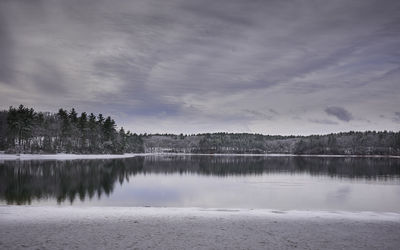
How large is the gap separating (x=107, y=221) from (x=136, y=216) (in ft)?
6.90

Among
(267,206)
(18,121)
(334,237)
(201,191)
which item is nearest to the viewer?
(334,237)

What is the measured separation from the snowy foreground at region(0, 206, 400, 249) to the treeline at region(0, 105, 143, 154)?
91318 mm

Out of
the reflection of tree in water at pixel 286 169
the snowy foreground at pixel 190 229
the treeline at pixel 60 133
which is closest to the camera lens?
the snowy foreground at pixel 190 229

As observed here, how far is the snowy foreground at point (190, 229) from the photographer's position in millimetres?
11734

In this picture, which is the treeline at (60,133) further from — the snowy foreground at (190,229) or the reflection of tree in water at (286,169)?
the snowy foreground at (190,229)

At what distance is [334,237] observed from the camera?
43.5ft

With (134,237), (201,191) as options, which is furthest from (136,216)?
(201,191)

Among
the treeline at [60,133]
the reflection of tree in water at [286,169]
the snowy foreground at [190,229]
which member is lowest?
the reflection of tree in water at [286,169]

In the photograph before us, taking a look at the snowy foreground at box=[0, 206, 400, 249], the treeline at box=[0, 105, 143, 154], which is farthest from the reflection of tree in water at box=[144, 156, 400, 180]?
the snowy foreground at box=[0, 206, 400, 249]

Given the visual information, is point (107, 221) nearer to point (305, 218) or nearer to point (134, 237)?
point (134, 237)

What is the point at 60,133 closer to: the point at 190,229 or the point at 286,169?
the point at 286,169

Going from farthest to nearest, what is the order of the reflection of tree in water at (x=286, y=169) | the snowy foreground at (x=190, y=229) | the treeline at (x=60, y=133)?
the treeline at (x=60, y=133)
the reflection of tree in water at (x=286, y=169)
the snowy foreground at (x=190, y=229)

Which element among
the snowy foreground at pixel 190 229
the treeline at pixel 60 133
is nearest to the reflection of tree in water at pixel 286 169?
the treeline at pixel 60 133

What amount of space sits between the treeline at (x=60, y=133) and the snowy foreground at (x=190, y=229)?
91.3 meters
